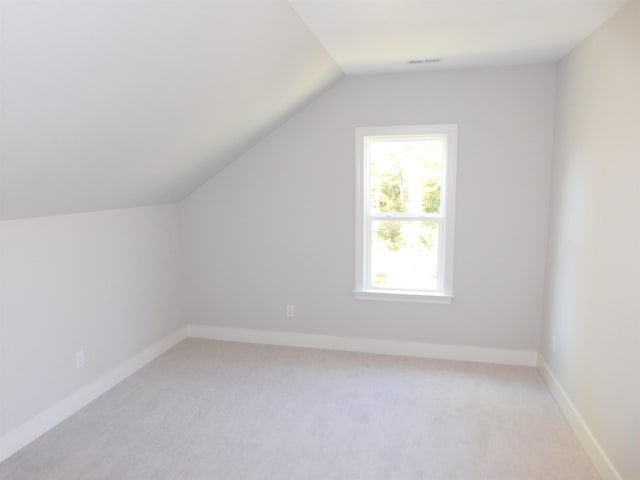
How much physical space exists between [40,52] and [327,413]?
2.42 meters

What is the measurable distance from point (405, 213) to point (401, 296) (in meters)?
0.71

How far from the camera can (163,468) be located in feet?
7.32

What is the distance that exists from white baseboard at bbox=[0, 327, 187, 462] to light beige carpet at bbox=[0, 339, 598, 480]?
6cm

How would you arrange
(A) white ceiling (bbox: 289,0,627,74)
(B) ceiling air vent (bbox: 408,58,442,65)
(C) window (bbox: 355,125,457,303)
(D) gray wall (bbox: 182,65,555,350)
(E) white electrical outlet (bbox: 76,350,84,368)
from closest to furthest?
1. (A) white ceiling (bbox: 289,0,627,74)
2. (E) white electrical outlet (bbox: 76,350,84,368)
3. (B) ceiling air vent (bbox: 408,58,442,65)
4. (D) gray wall (bbox: 182,65,555,350)
5. (C) window (bbox: 355,125,457,303)

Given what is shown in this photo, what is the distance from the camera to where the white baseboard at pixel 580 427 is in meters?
2.09

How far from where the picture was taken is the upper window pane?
3484 millimetres

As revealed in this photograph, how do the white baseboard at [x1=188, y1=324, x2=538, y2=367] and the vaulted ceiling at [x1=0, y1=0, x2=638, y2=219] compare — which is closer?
the vaulted ceiling at [x1=0, y1=0, x2=638, y2=219]

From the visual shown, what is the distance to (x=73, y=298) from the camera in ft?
9.12

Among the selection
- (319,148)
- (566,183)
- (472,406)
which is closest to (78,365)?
(319,148)

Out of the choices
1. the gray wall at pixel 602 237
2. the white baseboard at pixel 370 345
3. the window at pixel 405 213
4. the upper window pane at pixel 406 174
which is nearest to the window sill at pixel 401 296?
the window at pixel 405 213

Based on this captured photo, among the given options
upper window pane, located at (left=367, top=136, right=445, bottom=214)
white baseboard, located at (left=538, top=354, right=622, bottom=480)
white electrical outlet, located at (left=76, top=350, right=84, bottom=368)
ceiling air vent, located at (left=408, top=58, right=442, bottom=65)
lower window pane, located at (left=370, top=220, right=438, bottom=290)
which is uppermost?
ceiling air vent, located at (left=408, top=58, right=442, bottom=65)

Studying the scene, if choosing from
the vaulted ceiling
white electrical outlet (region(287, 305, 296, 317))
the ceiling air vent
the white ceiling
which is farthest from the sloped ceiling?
white electrical outlet (region(287, 305, 296, 317))

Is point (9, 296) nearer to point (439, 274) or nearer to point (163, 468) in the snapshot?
point (163, 468)

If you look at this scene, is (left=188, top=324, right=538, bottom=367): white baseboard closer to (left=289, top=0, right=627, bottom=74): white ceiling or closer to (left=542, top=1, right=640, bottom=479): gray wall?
(left=542, top=1, right=640, bottom=479): gray wall
